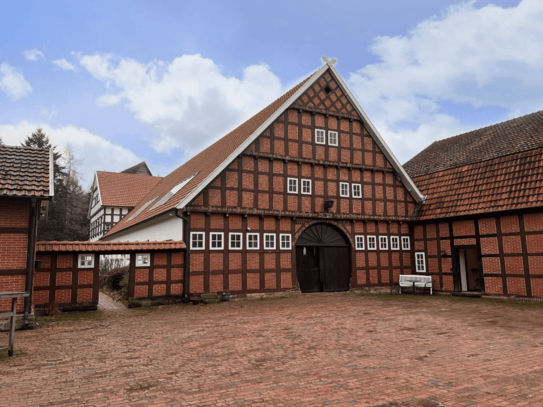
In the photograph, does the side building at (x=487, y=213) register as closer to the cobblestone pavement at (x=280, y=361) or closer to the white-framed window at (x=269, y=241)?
the cobblestone pavement at (x=280, y=361)

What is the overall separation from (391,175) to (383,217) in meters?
2.27

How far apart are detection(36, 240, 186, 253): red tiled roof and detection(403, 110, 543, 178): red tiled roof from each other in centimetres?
1440

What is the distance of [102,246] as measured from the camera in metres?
13.3

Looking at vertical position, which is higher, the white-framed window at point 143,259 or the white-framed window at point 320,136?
the white-framed window at point 320,136

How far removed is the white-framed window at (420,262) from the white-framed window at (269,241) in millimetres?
7902

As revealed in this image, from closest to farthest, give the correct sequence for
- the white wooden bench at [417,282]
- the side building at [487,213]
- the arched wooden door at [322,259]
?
the side building at [487,213]
the arched wooden door at [322,259]
the white wooden bench at [417,282]

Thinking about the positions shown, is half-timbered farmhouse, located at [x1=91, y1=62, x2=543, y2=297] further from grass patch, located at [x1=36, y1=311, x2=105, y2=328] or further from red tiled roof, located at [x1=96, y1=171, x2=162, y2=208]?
red tiled roof, located at [x1=96, y1=171, x2=162, y2=208]

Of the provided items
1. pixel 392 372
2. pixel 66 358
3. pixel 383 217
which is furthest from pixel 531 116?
pixel 66 358

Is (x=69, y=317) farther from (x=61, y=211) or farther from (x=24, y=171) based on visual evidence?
(x=61, y=211)

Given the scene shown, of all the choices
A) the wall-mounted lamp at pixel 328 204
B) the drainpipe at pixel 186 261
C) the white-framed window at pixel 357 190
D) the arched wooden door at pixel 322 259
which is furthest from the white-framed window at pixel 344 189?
the drainpipe at pixel 186 261

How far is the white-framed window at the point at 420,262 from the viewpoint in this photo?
64.9ft

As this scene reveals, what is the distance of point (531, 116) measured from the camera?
19.8 meters

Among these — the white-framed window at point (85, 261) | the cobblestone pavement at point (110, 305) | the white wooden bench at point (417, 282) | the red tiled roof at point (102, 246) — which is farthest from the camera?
the white wooden bench at point (417, 282)

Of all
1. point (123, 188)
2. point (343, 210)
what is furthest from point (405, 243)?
point (123, 188)
